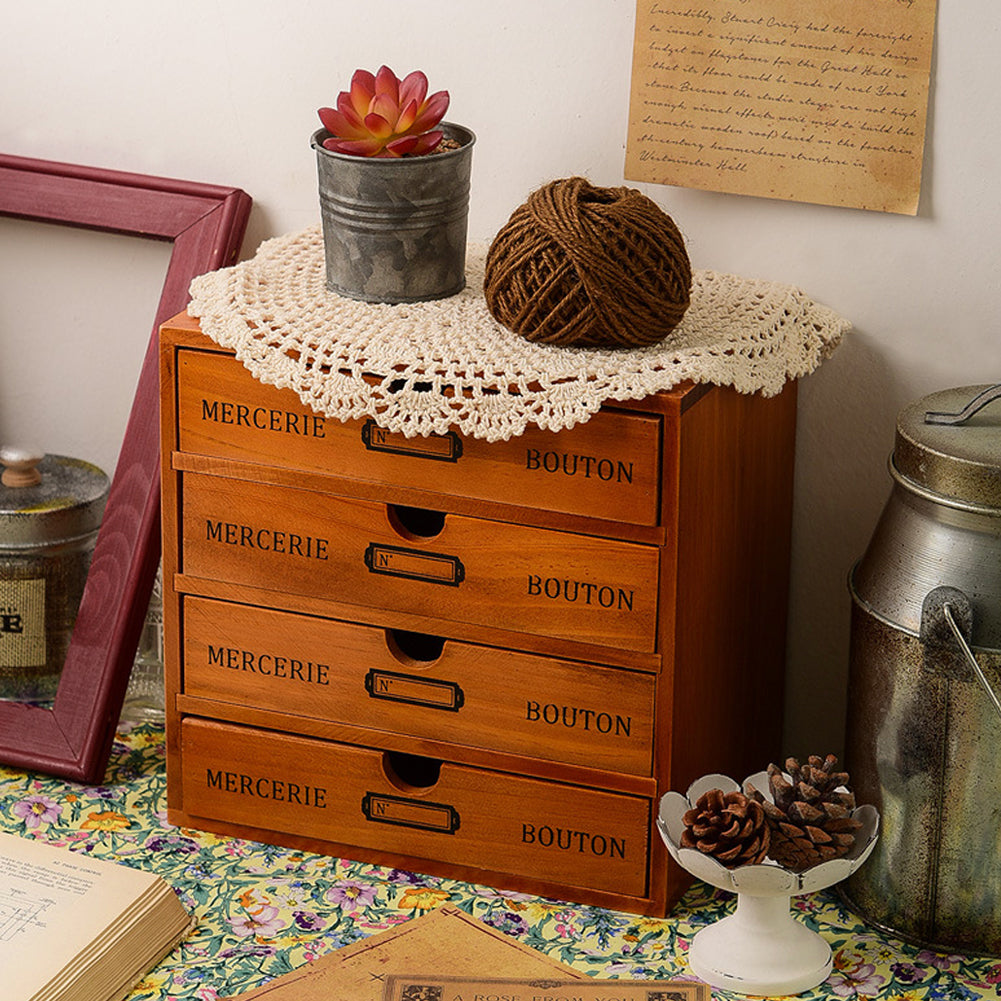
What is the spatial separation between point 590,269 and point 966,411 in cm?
28

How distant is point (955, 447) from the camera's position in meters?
1.04

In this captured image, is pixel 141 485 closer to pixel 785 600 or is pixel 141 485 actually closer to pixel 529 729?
pixel 529 729

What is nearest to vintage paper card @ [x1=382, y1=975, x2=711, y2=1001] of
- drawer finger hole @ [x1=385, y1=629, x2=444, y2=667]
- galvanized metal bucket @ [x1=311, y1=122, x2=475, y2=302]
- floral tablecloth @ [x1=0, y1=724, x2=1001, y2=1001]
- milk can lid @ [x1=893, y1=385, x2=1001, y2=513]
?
floral tablecloth @ [x1=0, y1=724, x2=1001, y2=1001]

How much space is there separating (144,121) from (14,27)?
15cm

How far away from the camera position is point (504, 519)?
1.10 metres

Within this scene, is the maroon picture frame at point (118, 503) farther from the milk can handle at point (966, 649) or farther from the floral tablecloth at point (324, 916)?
the milk can handle at point (966, 649)

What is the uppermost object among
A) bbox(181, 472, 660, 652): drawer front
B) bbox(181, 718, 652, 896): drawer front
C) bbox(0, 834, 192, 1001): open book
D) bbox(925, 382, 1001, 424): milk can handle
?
bbox(925, 382, 1001, 424): milk can handle

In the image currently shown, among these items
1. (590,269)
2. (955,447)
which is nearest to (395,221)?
(590,269)

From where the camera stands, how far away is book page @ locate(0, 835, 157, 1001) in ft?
3.38

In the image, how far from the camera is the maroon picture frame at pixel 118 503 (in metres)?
1.32

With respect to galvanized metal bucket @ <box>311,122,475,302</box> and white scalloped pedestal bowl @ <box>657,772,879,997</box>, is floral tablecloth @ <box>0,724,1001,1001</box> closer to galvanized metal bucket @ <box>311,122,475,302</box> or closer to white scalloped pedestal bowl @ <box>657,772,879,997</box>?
white scalloped pedestal bowl @ <box>657,772,879,997</box>

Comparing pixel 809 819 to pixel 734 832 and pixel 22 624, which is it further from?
pixel 22 624

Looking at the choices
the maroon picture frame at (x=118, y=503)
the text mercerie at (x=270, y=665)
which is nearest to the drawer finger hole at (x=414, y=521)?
the text mercerie at (x=270, y=665)

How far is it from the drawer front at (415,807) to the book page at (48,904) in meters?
0.13
